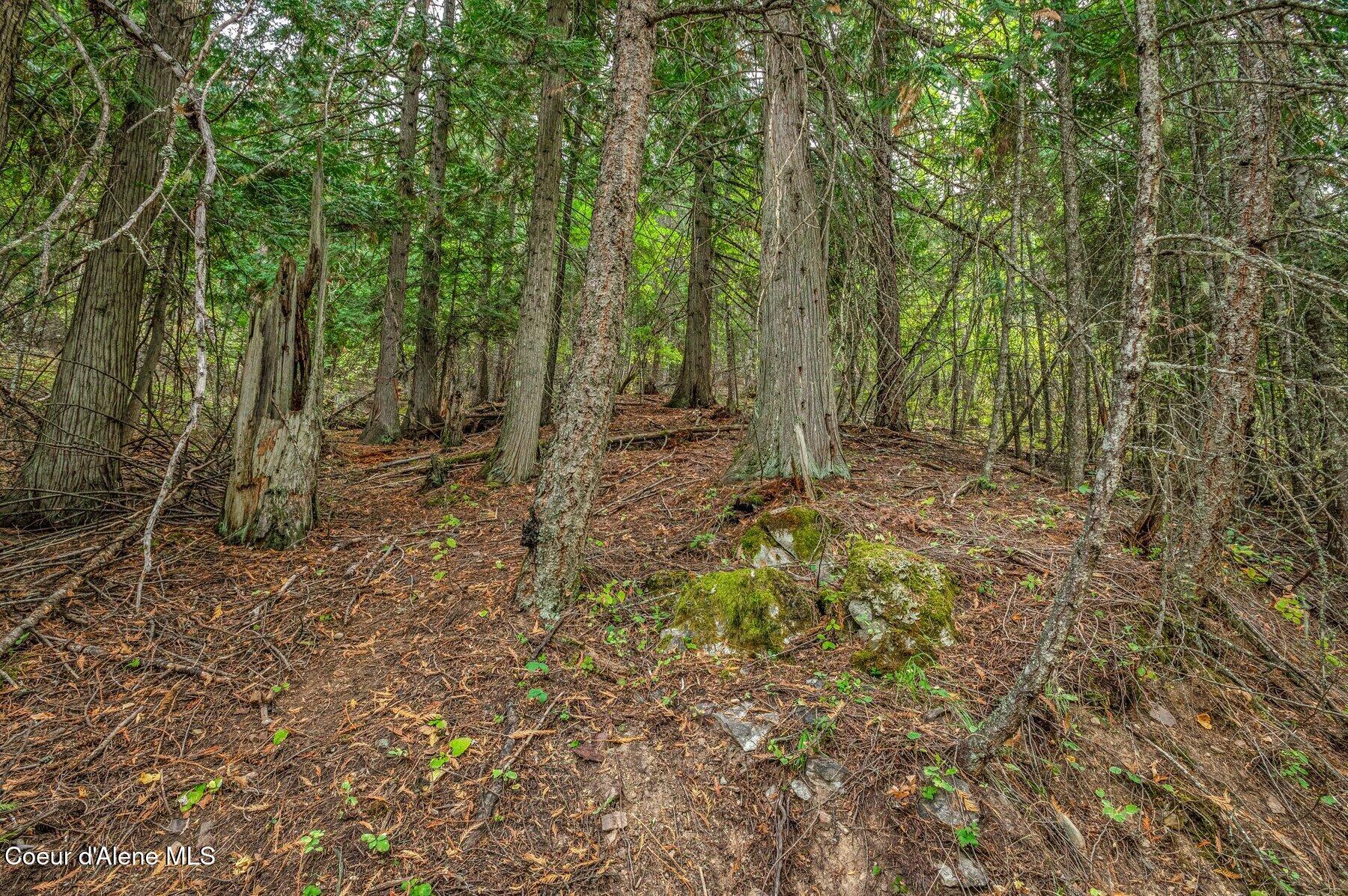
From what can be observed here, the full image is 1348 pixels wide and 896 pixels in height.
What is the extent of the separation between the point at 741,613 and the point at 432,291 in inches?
337

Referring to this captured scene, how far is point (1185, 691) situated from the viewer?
3205 mm

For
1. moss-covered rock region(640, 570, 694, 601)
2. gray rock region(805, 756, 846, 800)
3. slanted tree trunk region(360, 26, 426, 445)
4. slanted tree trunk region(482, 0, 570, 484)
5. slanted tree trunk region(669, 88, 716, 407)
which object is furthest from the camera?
slanted tree trunk region(669, 88, 716, 407)

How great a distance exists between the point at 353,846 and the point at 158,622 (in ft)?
8.54

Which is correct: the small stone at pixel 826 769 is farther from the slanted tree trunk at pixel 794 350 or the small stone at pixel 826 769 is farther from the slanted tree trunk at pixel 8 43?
the slanted tree trunk at pixel 8 43

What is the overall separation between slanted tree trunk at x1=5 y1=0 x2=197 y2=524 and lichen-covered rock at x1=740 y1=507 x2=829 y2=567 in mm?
5638

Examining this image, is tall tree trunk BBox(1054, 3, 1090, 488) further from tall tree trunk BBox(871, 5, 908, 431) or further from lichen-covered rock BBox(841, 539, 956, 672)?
lichen-covered rock BBox(841, 539, 956, 672)

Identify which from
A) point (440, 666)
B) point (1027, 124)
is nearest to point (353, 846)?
point (440, 666)

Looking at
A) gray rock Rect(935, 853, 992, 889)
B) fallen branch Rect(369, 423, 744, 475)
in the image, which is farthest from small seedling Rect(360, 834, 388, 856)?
fallen branch Rect(369, 423, 744, 475)

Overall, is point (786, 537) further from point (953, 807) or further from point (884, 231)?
point (884, 231)

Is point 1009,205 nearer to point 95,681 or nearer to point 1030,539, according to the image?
point 1030,539

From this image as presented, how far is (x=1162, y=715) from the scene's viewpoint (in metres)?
3.08

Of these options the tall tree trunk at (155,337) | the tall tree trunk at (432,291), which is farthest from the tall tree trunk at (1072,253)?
the tall tree trunk at (155,337)

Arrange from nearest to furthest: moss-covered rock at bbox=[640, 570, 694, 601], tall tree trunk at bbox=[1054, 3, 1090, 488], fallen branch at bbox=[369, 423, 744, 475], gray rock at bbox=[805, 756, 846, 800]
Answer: gray rock at bbox=[805, 756, 846, 800], moss-covered rock at bbox=[640, 570, 694, 601], tall tree trunk at bbox=[1054, 3, 1090, 488], fallen branch at bbox=[369, 423, 744, 475]

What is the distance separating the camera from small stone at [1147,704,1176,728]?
305 cm
